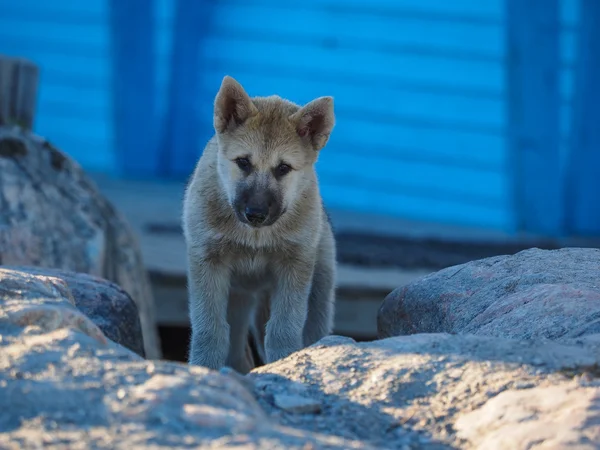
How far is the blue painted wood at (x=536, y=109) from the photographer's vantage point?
426 inches

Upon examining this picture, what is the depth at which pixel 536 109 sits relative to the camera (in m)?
10.9

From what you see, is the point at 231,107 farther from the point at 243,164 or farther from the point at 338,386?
the point at 338,386

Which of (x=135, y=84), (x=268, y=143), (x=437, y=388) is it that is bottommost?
(x=437, y=388)

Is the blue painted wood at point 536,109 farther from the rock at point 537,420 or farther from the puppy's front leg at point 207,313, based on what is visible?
the rock at point 537,420

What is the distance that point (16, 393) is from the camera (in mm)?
2703

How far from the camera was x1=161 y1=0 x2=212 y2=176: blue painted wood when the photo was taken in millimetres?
12672

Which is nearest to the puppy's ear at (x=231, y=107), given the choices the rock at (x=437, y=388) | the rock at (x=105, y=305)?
the rock at (x=105, y=305)

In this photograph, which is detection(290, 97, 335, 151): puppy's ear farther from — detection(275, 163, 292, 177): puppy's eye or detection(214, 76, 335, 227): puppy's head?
detection(275, 163, 292, 177): puppy's eye

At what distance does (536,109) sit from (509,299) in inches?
286

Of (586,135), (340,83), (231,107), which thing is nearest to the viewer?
(231,107)

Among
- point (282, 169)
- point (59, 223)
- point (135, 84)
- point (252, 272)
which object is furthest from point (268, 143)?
point (135, 84)

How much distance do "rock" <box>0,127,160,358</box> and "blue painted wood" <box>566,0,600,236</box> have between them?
19.1ft

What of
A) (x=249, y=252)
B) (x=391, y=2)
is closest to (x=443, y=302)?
(x=249, y=252)

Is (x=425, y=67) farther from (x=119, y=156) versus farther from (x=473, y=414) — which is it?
(x=473, y=414)
